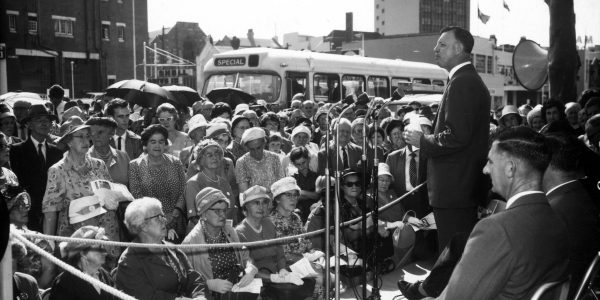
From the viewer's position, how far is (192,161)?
7129 mm

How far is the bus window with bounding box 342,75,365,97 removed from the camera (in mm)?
16509

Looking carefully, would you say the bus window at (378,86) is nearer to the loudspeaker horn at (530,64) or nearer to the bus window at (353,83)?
the bus window at (353,83)

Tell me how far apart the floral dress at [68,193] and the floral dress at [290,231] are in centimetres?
163

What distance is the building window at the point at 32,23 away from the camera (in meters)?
38.5

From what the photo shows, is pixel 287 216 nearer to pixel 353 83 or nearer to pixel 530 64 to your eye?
pixel 530 64

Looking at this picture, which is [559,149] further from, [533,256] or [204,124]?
[204,124]

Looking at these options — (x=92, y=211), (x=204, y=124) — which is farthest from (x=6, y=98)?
(x=92, y=211)

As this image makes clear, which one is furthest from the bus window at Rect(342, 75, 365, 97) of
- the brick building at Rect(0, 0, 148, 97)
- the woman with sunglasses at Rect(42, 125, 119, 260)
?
the brick building at Rect(0, 0, 148, 97)

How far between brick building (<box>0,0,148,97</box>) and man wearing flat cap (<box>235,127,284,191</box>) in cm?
3296

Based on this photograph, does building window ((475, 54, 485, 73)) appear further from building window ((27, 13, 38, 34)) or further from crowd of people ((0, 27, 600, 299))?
crowd of people ((0, 27, 600, 299))

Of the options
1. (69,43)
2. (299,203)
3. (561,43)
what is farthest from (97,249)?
(69,43)

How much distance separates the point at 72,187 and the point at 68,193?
0.23 ft

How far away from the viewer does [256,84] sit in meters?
15.4

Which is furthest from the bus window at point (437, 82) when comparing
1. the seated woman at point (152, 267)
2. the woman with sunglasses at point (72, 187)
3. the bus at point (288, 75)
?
the seated woman at point (152, 267)
